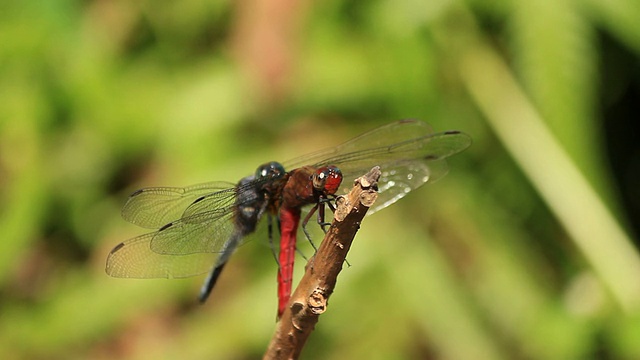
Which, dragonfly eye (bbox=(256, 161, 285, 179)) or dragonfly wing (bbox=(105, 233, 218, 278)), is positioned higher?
dragonfly eye (bbox=(256, 161, 285, 179))

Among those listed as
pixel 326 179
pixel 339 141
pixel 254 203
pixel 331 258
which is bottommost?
pixel 331 258

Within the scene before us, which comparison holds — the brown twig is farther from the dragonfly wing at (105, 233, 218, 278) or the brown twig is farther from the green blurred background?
the green blurred background

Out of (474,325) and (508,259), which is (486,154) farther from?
(474,325)

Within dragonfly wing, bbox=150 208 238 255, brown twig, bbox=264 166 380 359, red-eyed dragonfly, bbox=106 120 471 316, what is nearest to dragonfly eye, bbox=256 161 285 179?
red-eyed dragonfly, bbox=106 120 471 316

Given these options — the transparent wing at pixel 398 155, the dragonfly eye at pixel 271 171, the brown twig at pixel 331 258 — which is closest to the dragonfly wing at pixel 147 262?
the dragonfly eye at pixel 271 171

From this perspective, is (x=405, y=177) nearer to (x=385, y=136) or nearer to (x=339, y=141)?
(x=385, y=136)

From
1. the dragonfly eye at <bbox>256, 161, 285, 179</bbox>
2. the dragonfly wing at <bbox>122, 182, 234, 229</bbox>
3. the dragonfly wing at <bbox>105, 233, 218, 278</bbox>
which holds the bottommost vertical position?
the dragonfly wing at <bbox>105, 233, 218, 278</bbox>

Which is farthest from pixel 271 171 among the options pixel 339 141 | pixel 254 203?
pixel 339 141
